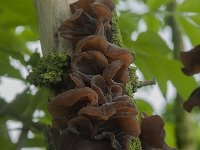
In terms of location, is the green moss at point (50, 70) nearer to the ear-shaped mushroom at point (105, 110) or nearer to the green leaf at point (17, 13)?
the ear-shaped mushroom at point (105, 110)

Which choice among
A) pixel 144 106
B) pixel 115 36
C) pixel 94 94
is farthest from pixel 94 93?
pixel 144 106

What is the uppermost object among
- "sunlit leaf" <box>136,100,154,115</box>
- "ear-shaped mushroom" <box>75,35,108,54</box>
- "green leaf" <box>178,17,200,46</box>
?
"ear-shaped mushroom" <box>75,35,108,54</box>

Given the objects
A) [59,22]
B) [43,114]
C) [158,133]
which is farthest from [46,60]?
[43,114]

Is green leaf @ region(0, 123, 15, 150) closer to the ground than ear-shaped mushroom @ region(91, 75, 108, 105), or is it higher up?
closer to the ground

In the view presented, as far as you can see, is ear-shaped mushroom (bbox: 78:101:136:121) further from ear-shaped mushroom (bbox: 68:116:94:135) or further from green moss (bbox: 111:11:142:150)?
green moss (bbox: 111:11:142:150)

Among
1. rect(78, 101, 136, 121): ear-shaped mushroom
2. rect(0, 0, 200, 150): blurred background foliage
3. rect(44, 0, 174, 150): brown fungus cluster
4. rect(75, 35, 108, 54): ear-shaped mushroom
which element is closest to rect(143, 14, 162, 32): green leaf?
rect(0, 0, 200, 150): blurred background foliage

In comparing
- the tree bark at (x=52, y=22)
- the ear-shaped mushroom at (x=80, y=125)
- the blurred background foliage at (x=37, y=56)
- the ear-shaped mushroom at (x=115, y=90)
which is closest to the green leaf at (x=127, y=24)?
the blurred background foliage at (x=37, y=56)

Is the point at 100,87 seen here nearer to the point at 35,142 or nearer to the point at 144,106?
the point at 35,142

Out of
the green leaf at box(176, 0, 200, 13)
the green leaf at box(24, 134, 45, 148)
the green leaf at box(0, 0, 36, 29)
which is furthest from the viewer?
the green leaf at box(24, 134, 45, 148)
